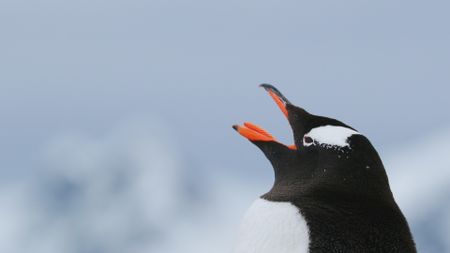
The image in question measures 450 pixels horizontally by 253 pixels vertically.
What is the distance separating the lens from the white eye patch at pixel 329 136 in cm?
464

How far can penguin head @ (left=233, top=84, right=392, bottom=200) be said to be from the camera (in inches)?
180

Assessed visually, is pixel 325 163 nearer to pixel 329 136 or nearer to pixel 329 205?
pixel 329 136

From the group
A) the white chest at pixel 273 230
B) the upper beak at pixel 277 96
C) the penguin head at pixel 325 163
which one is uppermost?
the upper beak at pixel 277 96

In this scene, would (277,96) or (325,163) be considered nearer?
(325,163)

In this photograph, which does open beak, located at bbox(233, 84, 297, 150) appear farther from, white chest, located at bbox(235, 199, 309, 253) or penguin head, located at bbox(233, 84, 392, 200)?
white chest, located at bbox(235, 199, 309, 253)

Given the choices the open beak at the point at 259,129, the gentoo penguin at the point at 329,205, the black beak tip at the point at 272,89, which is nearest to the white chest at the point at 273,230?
the gentoo penguin at the point at 329,205

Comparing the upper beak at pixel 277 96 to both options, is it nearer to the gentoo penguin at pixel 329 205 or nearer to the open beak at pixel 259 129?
the open beak at pixel 259 129

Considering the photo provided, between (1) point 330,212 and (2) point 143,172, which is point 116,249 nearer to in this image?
(2) point 143,172

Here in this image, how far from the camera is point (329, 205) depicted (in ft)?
14.7

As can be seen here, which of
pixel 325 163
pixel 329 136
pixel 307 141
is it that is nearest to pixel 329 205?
pixel 325 163

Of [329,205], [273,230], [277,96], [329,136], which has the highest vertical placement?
[277,96]

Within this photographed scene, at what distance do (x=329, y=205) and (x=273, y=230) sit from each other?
26 centimetres

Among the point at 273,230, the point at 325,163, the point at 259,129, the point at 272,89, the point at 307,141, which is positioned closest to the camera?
the point at 273,230

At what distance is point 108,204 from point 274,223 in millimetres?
105377
